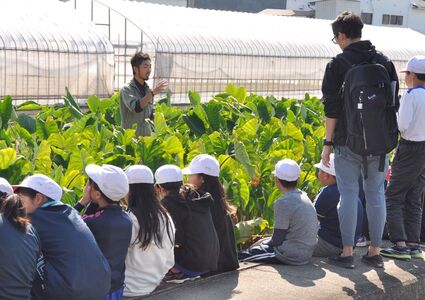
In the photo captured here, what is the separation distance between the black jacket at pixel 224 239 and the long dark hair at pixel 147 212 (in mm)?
717

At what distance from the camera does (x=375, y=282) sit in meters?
5.87

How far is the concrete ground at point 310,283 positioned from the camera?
5344 mm

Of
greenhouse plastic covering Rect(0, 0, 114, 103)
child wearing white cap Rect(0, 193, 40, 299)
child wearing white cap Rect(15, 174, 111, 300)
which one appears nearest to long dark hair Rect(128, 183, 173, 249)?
child wearing white cap Rect(15, 174, 111, 300)

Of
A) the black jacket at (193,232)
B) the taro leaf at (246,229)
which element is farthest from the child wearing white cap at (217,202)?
the taro leaf at (246,229)

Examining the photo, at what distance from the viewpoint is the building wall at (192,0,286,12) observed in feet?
167

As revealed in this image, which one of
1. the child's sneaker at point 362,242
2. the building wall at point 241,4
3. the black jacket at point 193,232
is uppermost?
the building wall at point 241,4

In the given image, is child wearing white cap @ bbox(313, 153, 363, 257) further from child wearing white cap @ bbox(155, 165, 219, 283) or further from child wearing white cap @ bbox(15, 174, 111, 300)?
child wearing white cap @ bbox(15, 174, 111, 300)

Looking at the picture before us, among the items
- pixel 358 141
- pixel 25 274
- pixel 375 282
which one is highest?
pixel 358 141

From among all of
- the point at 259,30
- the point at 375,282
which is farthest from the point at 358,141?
the point at 259,30

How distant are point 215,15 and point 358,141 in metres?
16.3

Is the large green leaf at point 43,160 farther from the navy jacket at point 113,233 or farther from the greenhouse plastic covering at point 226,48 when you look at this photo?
the greenhouse plastic covering at point 226,48

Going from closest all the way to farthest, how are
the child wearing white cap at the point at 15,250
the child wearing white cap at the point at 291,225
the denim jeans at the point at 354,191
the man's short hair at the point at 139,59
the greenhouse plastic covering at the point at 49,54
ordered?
1. the child wearing white cap at the point at 15,250
2. the denim jeans at the point at 354,191
3. the child wearing white cap at the point at 291,225
4. the man's short hair at the point at 139,59
5. the greenhouse plastic covering at the point at 49,54

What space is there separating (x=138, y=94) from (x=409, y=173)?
288 cm

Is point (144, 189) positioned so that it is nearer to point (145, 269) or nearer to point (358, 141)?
point (145, 269)
